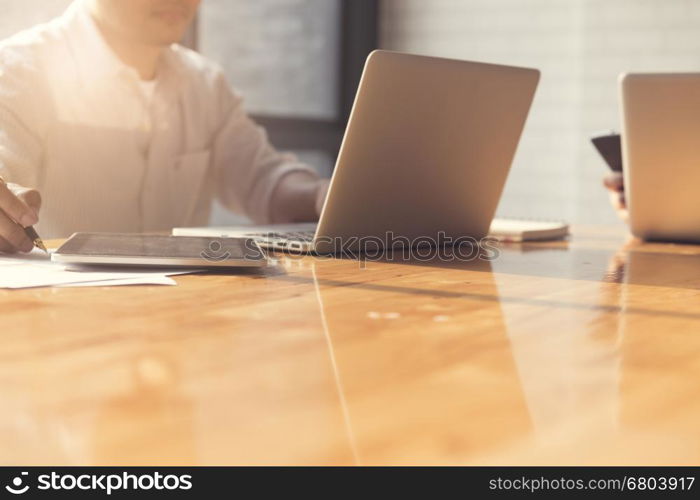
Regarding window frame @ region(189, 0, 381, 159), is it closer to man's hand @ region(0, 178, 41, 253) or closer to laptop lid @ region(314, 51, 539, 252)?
laptop lid @ region(314, 51, 539, 252)

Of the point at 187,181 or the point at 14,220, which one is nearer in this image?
the point at 14,220

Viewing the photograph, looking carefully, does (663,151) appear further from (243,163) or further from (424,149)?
(243,163)

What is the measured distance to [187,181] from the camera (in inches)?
86.8

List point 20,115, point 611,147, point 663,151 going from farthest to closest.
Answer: point 20,115, point 611,147, point 663,151

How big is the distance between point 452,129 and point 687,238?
528mm

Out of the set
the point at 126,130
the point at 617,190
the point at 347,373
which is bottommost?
the point at 126,130

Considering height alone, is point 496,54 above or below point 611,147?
below

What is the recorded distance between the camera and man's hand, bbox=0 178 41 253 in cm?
99

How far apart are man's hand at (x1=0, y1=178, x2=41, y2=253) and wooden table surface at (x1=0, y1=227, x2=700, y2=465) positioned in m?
0.23

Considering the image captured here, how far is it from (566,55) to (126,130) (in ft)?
7.96

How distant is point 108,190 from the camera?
2072 millimetres

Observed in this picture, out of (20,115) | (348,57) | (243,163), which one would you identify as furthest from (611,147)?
(348,57)
